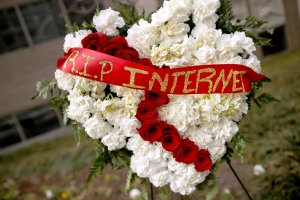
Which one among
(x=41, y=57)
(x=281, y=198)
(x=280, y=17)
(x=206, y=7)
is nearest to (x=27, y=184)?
(x=41, y=57)

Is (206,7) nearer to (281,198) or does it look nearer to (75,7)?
(281,198)

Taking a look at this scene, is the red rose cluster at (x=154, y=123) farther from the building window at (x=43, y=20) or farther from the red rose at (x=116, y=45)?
the building window at (x=43, y=20)

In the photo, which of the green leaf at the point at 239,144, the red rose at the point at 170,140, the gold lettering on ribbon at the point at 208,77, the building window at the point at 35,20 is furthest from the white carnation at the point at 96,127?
the building window at the point at 35,20

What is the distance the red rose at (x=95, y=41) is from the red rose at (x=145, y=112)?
1.30 ft

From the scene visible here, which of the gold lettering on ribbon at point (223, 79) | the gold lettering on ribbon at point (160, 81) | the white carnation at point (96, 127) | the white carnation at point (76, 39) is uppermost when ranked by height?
the white carnation at point (76, 39)

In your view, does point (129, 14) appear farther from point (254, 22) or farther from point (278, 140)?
point (278, 140)

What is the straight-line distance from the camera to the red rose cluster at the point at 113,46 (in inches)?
78.0

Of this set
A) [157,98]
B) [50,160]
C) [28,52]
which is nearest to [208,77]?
[157,98]

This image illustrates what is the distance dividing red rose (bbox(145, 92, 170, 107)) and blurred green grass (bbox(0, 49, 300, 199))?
0.65 meters

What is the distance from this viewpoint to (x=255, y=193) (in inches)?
139

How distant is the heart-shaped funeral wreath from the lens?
1942mm

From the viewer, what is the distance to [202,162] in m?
1.94

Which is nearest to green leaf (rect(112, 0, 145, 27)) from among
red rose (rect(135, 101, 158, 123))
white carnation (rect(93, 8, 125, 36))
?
white carnation (rect(93, 8, 125, 36))

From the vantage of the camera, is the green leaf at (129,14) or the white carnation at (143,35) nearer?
the white carnation at (143,35)
